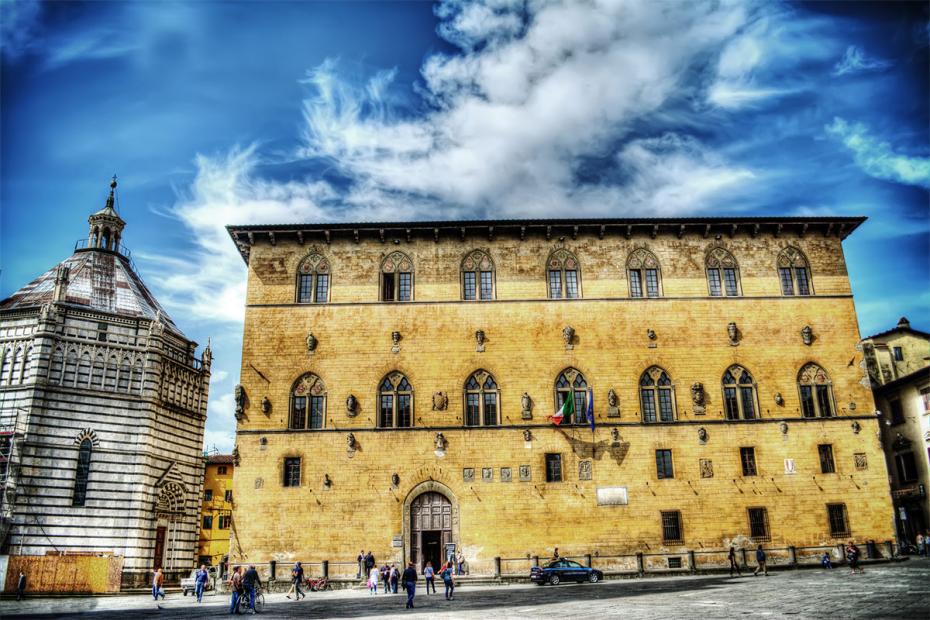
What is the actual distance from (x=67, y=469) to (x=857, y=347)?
42273 millimetres

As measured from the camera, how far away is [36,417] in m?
37.7

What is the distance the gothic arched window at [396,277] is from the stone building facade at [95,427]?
1864 cm

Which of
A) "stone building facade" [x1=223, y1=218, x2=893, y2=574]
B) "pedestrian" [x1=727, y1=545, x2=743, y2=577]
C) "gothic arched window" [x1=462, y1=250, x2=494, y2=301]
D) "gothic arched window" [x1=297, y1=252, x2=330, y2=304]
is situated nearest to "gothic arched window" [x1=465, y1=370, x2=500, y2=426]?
"stone building facade" [x1=223, y1=218, x2=893, y2=574]

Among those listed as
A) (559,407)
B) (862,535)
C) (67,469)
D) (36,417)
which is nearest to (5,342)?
(36,417)

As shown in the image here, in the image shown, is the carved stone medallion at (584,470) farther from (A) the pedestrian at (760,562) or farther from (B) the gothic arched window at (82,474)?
(B) the gothic arched window at (82,474)

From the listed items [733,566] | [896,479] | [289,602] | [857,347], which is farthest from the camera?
[896,479]

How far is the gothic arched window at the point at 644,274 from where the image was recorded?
3322 cm

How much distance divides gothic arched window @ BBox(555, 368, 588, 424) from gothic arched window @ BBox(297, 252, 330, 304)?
39.1 feet

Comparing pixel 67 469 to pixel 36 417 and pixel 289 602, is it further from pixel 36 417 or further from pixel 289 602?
pixel 289 602

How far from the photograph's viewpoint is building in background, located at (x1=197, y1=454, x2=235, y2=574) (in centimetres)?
6288

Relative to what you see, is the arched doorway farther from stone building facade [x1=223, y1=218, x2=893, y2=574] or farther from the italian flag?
the italian flag

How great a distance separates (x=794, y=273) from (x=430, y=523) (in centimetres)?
2151

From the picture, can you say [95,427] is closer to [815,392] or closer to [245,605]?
[245,605]

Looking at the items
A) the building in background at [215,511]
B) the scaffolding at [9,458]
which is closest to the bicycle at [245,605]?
the scaffolding at [9,458]
